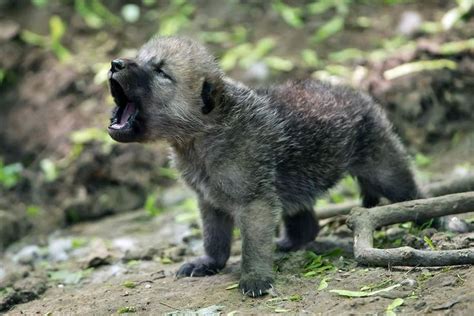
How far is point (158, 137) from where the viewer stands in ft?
20.9

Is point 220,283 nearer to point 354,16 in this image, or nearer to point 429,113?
point 429,113

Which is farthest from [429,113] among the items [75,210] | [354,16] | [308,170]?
[75,210]

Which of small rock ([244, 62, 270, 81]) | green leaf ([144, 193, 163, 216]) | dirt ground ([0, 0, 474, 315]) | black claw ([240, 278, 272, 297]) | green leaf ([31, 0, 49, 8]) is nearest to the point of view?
A: dirt ground ([0, 0, 474, 315])

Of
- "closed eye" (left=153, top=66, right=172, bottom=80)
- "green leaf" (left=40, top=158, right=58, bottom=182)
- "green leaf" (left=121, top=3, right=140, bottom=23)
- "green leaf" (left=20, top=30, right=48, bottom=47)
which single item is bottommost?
"green leaf" (left=40, top=158, right=58, bottom=182)

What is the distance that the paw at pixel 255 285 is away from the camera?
18.6 ft

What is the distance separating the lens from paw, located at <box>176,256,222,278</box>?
260 inches

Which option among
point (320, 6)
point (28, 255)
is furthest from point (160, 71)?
point (320, 6)

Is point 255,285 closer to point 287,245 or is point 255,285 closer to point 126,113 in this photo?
point 287,245

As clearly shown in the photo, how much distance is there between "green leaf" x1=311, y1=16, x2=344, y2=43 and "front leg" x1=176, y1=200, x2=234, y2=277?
19.1 feet

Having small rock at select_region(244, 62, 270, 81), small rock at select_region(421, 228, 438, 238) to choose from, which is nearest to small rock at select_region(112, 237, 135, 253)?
small rock at select_region(421, 228, 438, 238)

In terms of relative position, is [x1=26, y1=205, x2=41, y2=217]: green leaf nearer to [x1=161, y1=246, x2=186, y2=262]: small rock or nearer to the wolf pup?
[x1=161, y1=246, x2=186, y2=262]: small rock

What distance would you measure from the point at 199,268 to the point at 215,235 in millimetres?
403

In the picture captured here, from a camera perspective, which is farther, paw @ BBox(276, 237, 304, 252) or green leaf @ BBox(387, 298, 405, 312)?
paw @ BBox(276, 237, 304, 252)

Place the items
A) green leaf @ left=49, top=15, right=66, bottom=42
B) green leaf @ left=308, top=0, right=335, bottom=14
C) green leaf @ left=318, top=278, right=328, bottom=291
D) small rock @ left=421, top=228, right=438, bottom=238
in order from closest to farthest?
1. green leaf @ left=318, top=278, right=328, bottom=291
2. small rock @ left=421, top=228, right=438, bottom=238
3. green leaf @ left=49, top=15, right=66, bottom=42
4. green leaf @ left=308, top=0, right=335, bottom=14
